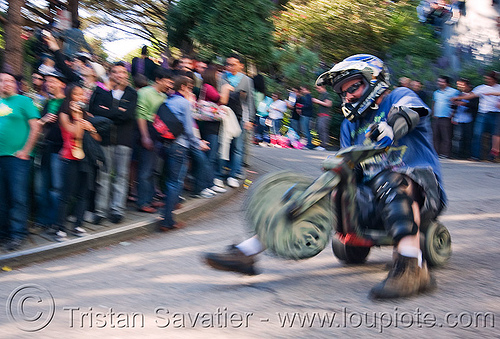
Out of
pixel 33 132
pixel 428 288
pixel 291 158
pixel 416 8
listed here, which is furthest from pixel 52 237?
pixel 416 8

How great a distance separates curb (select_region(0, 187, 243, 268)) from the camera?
262 inches

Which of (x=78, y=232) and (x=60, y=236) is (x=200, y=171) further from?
(x=60, y=236)

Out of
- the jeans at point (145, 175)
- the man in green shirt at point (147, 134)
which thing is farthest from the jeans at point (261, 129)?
the jeans at point (145, 175)

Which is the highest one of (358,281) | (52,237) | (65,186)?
(358,281)

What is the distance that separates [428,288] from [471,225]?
123 inches

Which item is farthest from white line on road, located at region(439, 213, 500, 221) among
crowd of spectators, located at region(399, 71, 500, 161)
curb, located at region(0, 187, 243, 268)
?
crowd of spectators, located at region(399, 71, 500, 161)

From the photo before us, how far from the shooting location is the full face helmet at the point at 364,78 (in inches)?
189

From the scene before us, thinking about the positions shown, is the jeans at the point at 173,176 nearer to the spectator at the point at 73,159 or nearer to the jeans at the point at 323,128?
the spectator at the point at 73,159

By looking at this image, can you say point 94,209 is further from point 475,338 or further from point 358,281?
point 475,338

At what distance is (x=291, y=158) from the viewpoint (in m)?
12.9

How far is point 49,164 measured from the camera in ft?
24.8
